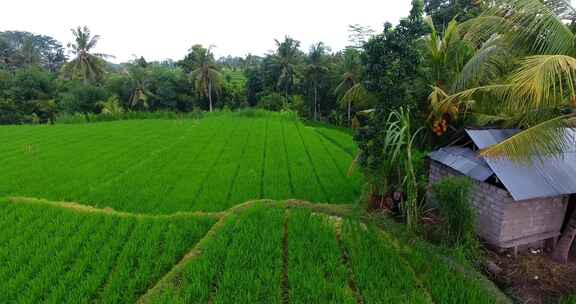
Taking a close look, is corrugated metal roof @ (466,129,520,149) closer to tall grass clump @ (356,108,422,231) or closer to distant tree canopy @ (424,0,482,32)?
tall grass clump @ (356,108,422,231)

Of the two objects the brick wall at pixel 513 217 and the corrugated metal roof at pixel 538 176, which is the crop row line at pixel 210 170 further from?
the corrugated metal roof at pixel 538 176

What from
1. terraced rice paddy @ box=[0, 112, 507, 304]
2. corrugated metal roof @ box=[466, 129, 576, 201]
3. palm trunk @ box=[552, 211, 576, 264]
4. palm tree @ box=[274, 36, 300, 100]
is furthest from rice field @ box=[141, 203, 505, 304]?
palm tree @ box=[274, 36, 300, 100]

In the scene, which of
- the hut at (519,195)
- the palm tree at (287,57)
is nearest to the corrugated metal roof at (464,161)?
the hut at (519,195)

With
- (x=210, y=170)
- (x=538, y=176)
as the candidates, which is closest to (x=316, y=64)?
(x=210, y=170)

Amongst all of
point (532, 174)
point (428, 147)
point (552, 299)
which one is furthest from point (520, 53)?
point (552, 299)

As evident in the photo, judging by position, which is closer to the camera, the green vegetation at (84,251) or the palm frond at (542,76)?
the palm frond at (542,76)

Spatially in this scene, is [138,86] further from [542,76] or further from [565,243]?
A: [565,243]

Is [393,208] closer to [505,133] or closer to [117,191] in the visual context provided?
[505,133]

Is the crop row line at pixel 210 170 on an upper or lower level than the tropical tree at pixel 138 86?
lower
